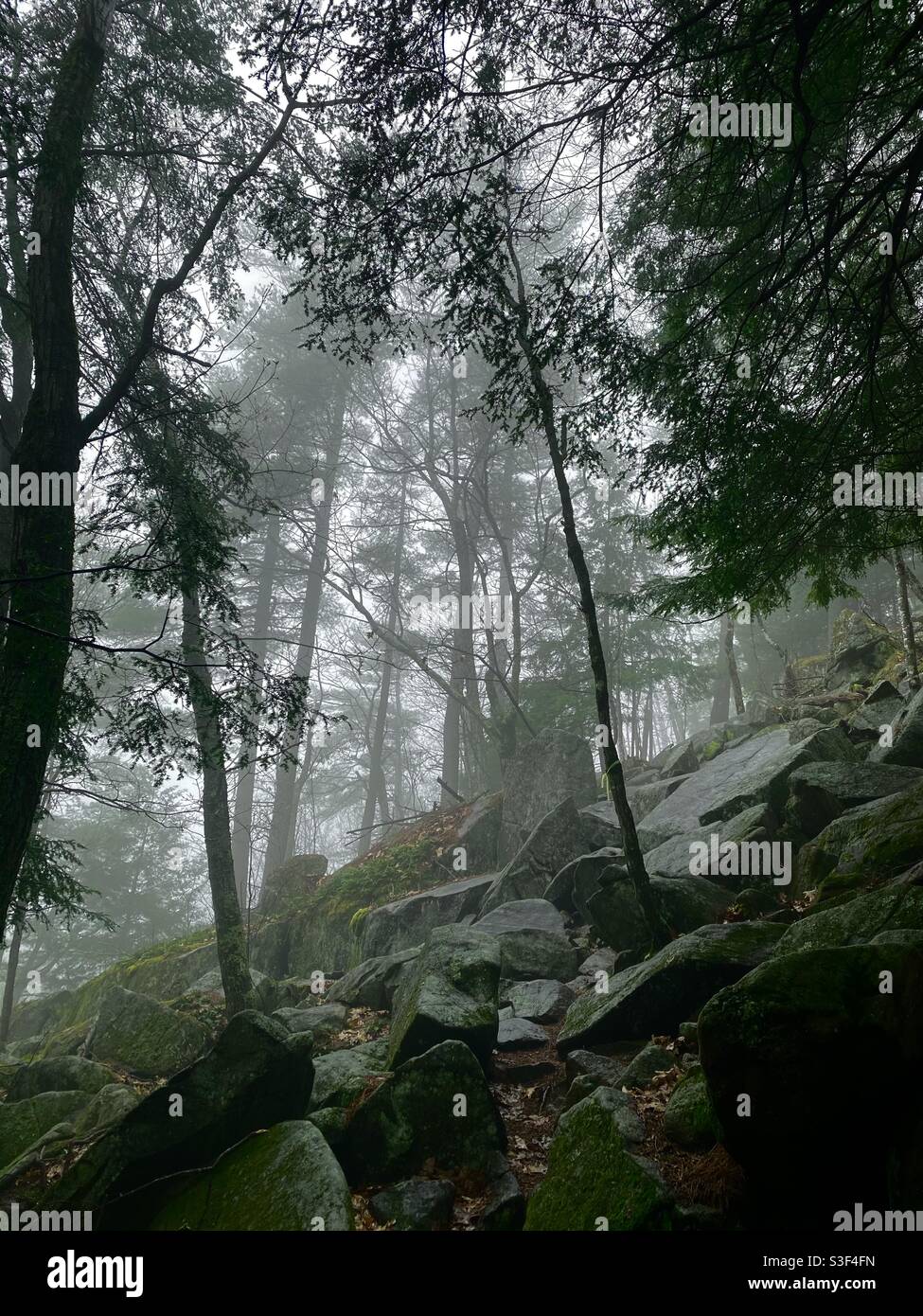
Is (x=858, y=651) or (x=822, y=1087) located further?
(x=858, y=651)

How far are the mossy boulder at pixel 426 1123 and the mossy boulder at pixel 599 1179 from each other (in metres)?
0.90

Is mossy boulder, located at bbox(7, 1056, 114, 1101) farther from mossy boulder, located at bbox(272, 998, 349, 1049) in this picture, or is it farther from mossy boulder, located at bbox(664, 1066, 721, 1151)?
mossy boulder, located at bbox(664, 1066, 721, 1151)

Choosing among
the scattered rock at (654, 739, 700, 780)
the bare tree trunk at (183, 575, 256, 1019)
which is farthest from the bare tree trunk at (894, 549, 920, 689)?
the bare tree trunk at (183, 575, 256, 1019)

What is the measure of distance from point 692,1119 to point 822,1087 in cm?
108

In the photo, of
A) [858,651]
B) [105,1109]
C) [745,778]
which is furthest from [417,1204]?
[858,651]

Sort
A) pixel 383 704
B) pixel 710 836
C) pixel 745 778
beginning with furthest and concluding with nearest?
pixel 383 704 < pixel 745 778 < pixel 710 836

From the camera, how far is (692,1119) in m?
4.44

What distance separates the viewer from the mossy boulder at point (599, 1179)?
3873 mm

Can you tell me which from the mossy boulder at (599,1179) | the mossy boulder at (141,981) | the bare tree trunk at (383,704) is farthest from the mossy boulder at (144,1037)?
the bare tree trunk at (383,704)

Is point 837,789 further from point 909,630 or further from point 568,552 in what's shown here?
point 909,630

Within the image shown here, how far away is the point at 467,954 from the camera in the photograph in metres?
7.55

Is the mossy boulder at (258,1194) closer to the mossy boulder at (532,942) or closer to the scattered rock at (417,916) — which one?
the mossy boulder at (532,942)

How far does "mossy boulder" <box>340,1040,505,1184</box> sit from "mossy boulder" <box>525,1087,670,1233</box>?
0.90 m
